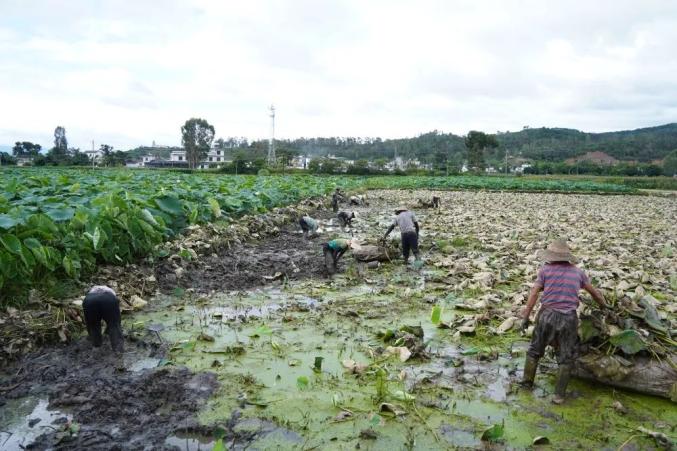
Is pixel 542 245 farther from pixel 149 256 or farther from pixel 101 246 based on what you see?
pixel 101 246

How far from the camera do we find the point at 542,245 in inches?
413

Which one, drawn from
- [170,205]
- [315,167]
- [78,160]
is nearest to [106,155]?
[78,160]

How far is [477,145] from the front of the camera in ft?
228

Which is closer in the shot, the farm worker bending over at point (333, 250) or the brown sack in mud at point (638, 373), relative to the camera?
the brown sack in mud at point (638, 373)

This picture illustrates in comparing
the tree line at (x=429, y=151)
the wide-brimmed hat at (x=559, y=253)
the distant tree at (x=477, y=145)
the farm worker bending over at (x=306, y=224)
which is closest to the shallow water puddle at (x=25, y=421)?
the wide-brimmed hat at (x=559, y=253)

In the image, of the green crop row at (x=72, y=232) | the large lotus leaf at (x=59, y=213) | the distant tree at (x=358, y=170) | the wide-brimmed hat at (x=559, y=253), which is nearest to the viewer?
the wide-brimmed hat at (x=559, y=253)

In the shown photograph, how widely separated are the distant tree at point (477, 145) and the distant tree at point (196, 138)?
39.6 m

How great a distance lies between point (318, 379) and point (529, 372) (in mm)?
1793

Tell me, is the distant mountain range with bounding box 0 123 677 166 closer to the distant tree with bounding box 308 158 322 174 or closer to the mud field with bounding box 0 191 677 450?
the distant tree with bounding box 308 158 322 174

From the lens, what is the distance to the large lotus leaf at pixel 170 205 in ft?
29.3

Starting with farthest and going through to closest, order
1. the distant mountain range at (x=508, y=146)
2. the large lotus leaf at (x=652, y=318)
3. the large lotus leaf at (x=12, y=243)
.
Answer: the distant mountain range at (x=508, y=146) → the large lotus leaf at (x=12, y=243) → the large lotus leaf at (x=652, y=318)

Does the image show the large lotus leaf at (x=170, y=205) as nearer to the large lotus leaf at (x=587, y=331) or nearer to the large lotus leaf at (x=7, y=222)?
the large lotus leaf at (x=7, y=222)

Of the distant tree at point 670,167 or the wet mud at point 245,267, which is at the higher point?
the distant tree at point 670,167

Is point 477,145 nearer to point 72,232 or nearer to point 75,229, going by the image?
point 75,229
